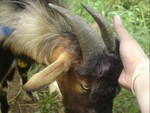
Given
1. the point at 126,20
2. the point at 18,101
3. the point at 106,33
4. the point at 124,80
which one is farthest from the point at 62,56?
the point at 126,20

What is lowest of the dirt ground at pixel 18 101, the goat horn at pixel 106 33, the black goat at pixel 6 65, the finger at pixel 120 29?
the dirt ground at pixel 18 101

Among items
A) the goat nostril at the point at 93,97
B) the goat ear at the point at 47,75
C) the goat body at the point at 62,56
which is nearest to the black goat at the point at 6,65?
the goat body at the point at 62,56

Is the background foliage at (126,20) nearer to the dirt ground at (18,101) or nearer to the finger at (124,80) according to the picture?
the dirt ground at (18,101)

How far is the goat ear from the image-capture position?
3.33 metres

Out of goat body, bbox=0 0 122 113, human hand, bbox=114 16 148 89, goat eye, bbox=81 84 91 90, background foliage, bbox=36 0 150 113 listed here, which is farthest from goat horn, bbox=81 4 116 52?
background foliage, bbox=36 0 150 113

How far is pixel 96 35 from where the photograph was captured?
11.5 ft

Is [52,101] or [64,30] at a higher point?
[64,30]

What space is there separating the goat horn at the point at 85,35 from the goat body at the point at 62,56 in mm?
17

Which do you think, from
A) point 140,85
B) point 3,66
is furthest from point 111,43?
point 3,66

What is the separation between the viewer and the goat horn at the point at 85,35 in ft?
11.3

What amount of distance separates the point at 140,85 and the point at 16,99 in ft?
8.75

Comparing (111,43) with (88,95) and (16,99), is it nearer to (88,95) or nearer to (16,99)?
(88,95)

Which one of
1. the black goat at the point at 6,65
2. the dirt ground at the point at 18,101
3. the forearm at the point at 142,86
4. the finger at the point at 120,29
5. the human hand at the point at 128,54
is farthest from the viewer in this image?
the dirt ground at the point at 18,101

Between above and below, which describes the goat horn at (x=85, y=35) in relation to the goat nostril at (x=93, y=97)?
above
